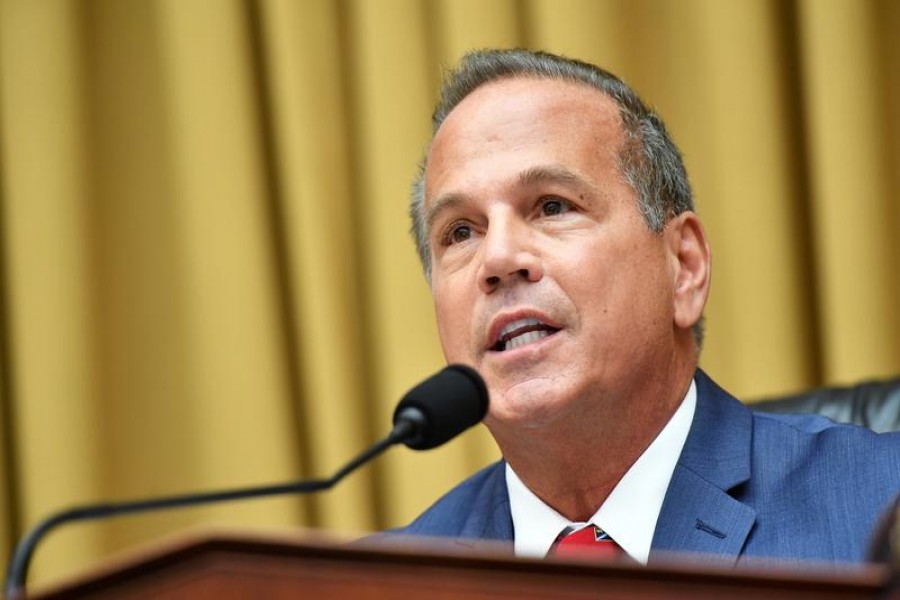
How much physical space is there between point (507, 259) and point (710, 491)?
17.2 inches

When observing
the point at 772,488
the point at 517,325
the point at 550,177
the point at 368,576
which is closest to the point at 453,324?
the point at 517,325

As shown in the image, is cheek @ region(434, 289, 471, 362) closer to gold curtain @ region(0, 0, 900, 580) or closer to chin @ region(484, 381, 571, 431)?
chin @ region(484, 381, 571, 431)

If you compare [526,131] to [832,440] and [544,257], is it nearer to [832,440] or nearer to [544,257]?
[544,257]

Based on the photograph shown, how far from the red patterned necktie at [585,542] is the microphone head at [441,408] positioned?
1.65 ft

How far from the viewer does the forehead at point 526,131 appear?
74.8 inches

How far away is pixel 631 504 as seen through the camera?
6.01ft

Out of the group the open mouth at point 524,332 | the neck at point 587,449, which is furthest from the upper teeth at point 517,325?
the neck at point 587,449

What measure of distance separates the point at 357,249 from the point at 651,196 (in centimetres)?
110

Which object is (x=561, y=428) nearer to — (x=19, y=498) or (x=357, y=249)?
(x=357, y=249)

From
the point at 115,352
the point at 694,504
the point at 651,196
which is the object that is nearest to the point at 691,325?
the point at 651,196

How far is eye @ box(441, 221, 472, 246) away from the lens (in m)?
1.98

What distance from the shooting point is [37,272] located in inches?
113

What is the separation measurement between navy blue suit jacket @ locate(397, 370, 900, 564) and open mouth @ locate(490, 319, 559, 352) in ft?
0.91

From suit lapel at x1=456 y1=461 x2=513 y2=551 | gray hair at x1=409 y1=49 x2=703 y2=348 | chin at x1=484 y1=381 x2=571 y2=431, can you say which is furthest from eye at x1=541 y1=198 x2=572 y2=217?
suit lapel at x1=456 y1=461 x2=513 y2=551
